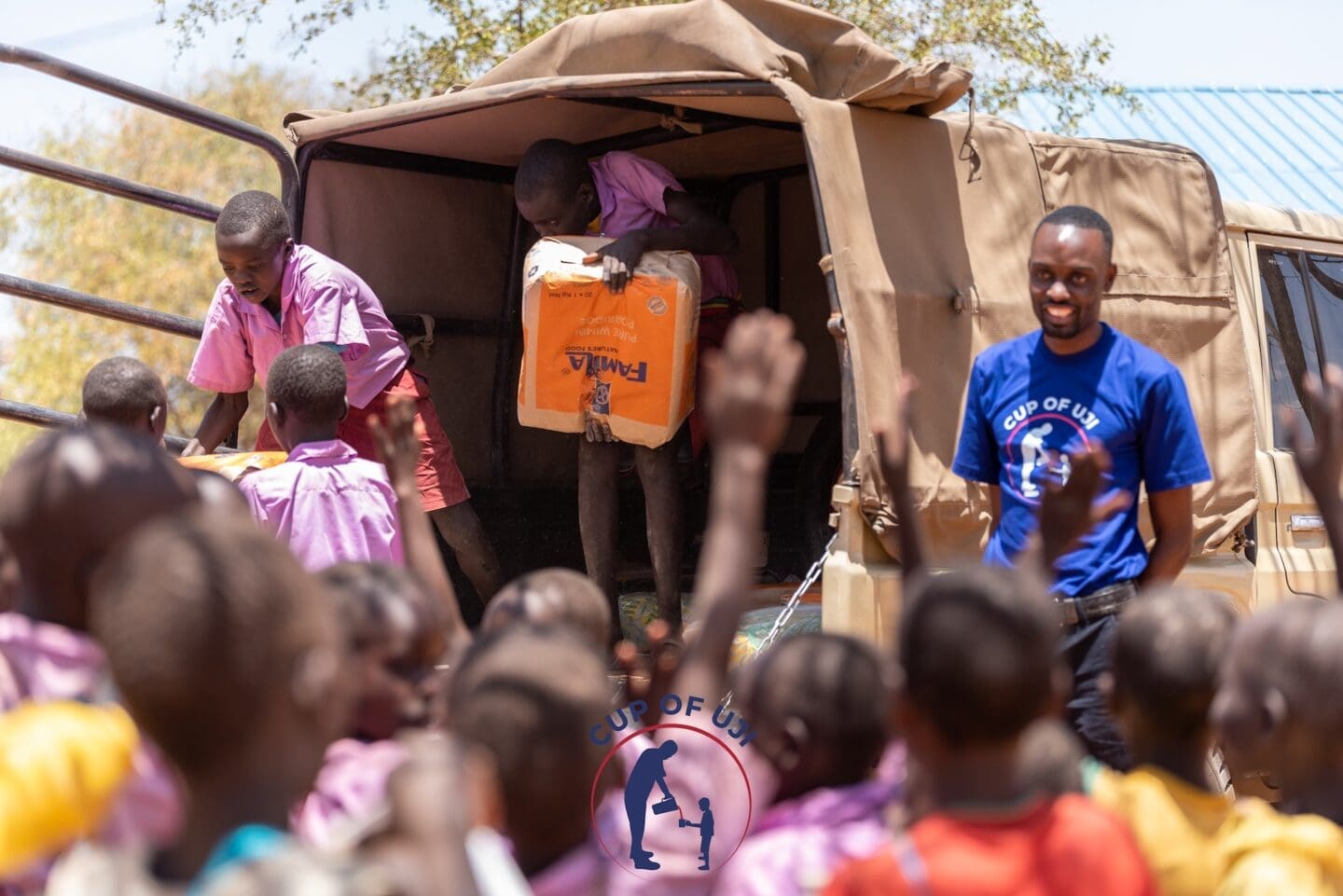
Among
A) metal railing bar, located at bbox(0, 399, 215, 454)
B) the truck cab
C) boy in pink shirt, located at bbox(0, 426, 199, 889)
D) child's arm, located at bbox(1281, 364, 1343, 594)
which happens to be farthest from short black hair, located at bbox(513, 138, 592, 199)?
boy in pink shirt, located at bbox(0, 426, 199, 889)

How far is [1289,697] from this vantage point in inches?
90.3

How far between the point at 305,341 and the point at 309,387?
113cm

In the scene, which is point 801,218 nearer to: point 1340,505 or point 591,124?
point 591,124

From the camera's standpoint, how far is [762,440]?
86.4 inches

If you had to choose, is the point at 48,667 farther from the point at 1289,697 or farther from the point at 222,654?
the point at 1289,697

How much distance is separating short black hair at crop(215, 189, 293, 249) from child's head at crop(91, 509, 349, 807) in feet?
11.7

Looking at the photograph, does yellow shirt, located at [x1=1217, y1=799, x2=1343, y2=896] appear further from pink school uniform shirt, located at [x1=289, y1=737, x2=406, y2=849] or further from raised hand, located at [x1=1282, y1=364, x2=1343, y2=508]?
pink school uniform shirt, located at [x1=289, y1=737, x2=406, y2=849]

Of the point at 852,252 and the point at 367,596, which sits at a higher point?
the point at 852,252

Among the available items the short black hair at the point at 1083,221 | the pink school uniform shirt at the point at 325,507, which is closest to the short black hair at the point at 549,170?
the pink school uniform shirt at the point at 325,507

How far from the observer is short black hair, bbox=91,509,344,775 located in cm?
166

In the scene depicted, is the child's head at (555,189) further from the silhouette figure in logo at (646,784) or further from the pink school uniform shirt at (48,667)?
the pink school uniform shirt at (48,667)

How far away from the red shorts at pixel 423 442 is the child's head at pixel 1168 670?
135 inches

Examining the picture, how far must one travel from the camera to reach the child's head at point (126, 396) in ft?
14.0

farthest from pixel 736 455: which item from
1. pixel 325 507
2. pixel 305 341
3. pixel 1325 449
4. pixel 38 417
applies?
pixel 38 417
